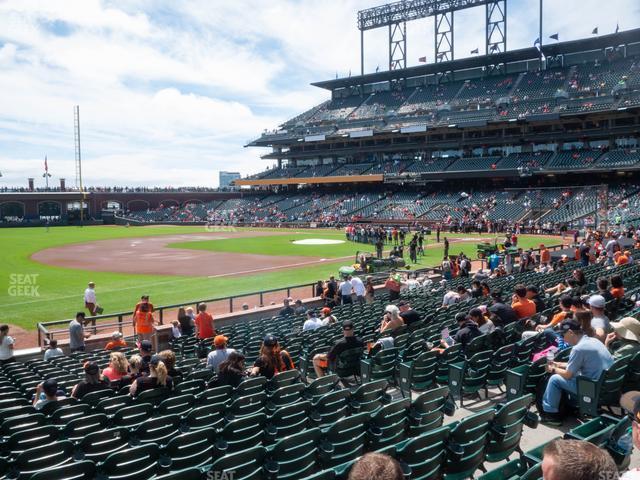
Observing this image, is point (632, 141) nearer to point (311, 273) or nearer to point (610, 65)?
point (610, 65)

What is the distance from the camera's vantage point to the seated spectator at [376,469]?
258 cm

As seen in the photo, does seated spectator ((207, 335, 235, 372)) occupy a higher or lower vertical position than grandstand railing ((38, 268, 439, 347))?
higher

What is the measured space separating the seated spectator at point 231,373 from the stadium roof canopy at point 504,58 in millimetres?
75465

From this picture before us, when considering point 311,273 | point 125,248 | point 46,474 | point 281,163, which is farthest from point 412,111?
point 46,474

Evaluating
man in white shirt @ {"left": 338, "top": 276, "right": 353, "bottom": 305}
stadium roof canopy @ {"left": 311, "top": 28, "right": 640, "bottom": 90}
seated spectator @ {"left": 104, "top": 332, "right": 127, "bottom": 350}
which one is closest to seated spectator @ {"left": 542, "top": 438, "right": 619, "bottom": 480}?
seated spectator @ {"left": 104, "top": 332, "right": 127, "bottom": 350}

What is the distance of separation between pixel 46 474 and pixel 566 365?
6.39 meters

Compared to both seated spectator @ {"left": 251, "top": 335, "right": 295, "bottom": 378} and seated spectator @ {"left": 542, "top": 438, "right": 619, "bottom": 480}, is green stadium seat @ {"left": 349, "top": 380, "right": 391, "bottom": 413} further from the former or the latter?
seated spectator @ {"left": 542, "top": 438, "right": 619, "bottom": 480}

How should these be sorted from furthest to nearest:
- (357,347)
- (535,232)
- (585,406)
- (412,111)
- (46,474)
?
(412,111)
(535,232)
(357,347)
(585,406)
(46,474)

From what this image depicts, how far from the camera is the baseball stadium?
5520 millimetres

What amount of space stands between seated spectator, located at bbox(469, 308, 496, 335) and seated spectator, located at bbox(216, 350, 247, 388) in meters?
4.58

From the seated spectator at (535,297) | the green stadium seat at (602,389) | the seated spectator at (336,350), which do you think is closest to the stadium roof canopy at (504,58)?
the seated spectator at (535,297)

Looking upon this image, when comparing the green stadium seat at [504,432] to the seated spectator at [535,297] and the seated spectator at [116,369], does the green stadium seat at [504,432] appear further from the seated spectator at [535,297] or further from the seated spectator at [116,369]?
the seated spectator at [535,297]

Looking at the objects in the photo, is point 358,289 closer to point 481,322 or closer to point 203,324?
point 203,324

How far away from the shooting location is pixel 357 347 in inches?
380
